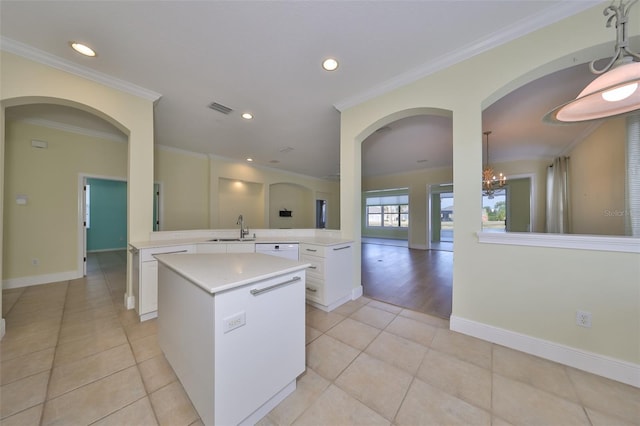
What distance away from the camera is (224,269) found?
1340 millimetres

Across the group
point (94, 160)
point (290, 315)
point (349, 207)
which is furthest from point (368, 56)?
point (94, 160)

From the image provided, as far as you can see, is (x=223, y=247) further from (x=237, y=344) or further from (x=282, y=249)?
(x=237, y=344)

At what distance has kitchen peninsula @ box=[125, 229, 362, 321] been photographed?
7.74ft

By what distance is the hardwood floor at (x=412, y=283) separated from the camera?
9.26 ft

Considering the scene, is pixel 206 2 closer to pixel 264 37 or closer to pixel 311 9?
pixel 264 37

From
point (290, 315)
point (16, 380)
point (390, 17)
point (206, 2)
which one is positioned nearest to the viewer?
point (290, 315)

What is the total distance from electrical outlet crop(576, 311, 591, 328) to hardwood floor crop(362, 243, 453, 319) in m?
1.03

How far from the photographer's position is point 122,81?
99.1 inches

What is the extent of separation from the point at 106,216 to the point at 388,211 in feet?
38.8

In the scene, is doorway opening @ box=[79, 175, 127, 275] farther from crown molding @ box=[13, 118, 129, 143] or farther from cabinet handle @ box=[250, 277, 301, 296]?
Answer: cabinet handle @ box=[250, 277, 301, 296]

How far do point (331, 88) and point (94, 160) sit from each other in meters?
4.76

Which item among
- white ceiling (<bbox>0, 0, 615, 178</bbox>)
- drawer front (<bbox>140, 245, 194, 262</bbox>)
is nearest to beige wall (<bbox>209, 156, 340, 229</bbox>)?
white ceiling (<bbox>0, 0, 615, 178</bbox>)

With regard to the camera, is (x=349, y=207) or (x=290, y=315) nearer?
(x=290, y=315)

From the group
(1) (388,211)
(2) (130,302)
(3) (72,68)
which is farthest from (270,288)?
(1) (388,211)
